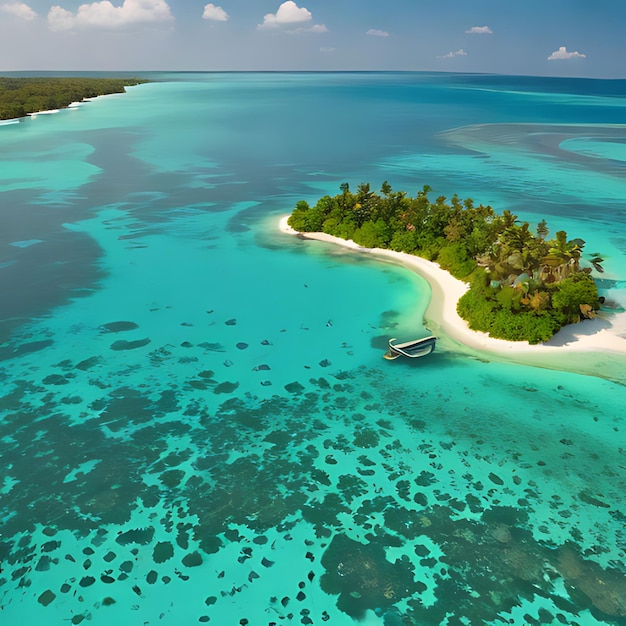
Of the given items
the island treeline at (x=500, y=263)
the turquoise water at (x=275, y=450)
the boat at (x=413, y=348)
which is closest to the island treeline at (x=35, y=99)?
the turquoise water at (x=275, y=450)

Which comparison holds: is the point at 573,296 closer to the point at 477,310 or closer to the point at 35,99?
the point at 477,310

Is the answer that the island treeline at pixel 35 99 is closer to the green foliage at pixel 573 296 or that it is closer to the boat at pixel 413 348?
the boat at pixel 413 348

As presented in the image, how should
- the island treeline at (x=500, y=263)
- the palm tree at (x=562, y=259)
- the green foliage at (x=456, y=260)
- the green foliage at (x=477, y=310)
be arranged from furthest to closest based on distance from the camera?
1. the green foliage at (x=456, y=260)
2. the palm tree at (x=562, y=259)
3. the green foliage at (x=477, y=310)
4. the island treeline at (x=500, y=263)

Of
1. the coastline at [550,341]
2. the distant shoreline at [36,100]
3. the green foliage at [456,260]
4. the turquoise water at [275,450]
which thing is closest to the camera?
the turquoise water at [275,450]

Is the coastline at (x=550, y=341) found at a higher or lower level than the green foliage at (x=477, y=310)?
lower

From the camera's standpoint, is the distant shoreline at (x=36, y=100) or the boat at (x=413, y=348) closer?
the boat at (x=413, y=348)

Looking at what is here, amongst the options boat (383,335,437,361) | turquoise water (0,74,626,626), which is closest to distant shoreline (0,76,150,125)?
turquoise water (0,74,626,626)

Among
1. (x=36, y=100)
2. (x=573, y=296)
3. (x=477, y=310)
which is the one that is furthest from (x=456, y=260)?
(x=36, y=100)
